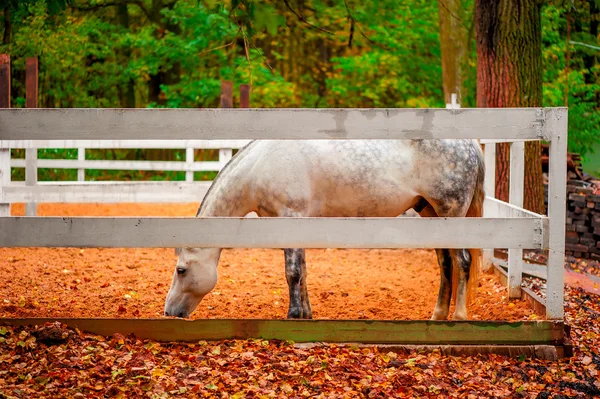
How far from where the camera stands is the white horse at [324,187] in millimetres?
5207

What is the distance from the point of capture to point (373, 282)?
7.40 m

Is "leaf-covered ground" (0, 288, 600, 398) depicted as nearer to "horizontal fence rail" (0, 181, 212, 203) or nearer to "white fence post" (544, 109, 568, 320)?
"white fence post" (544, 109, 568, 320)

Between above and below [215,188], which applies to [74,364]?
below

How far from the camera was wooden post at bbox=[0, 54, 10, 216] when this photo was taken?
30.7 ft

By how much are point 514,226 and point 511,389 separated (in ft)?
3.34

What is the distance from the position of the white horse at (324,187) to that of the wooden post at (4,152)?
4910 millimetres

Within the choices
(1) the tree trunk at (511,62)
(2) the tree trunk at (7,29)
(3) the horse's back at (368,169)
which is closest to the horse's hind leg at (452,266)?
(3) the horse's back at (368,169)

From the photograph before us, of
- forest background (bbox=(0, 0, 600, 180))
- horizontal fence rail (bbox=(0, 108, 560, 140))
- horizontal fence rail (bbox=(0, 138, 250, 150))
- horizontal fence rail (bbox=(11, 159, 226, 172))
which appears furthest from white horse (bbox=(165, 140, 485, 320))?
forest background (bbox=(0, 0, 600, 180))

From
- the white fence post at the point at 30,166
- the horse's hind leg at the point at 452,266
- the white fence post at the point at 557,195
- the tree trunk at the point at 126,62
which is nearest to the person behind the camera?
the white fence post at the point at 557,195

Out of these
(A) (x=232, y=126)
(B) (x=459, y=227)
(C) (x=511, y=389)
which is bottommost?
(C) (x=511, y=389)

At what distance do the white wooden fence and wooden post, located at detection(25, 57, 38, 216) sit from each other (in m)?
6.04

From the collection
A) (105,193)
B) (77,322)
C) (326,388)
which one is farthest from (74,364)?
(105,193)

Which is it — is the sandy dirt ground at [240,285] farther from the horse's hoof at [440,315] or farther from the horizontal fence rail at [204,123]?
the horizontal fence rail at [204,123]

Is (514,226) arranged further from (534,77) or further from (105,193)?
(105,193)
